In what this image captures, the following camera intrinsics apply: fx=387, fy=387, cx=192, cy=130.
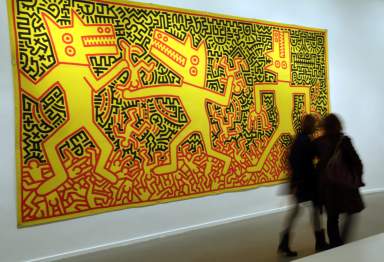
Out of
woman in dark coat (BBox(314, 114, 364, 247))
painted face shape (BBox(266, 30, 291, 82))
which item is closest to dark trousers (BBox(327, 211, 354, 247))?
woman in dark coat (BBox(314, 114, 364, 247))

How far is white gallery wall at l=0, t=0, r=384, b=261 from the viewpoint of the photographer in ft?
11.3

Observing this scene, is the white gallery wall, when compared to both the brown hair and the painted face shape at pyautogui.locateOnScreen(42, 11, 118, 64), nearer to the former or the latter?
the painted face shape at pyautogui.locateOnScreen(42, 11, 118, 64)

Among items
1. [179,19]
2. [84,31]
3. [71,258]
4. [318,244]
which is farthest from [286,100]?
[71,258]

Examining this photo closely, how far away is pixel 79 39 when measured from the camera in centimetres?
376

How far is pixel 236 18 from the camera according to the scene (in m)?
4.77

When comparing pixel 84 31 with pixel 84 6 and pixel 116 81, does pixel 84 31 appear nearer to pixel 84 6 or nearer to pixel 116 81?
pixel 84 6

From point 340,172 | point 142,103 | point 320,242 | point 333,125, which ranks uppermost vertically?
point 142,103

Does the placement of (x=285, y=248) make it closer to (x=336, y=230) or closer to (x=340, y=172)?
(x=336, y=230)

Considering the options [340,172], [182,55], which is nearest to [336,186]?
[340,172]

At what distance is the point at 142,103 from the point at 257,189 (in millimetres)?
1919

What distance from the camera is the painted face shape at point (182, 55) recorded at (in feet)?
13.8

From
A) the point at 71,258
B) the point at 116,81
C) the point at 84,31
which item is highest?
the point at 84,31

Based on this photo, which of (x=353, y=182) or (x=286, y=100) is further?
(x=286, y=100)

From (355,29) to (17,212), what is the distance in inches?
217
